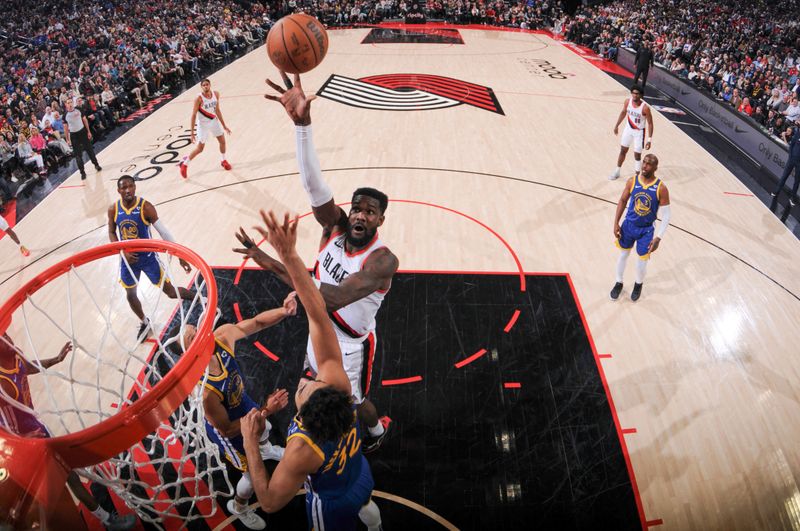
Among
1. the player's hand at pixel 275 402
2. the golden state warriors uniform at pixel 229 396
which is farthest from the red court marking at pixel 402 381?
the player's hand at pixel 275 402

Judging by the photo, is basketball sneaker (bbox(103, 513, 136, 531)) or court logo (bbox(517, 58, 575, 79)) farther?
court logo (bbox(517, 58, 575, 79))

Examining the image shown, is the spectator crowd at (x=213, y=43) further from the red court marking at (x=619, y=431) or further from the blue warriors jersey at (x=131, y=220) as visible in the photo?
the red court marking at (x=619, y=431)

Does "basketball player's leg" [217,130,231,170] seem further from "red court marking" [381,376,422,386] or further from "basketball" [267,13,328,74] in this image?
"red court marking" [381,376,422,386]

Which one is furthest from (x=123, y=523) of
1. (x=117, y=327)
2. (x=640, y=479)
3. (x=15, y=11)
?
(x=15, y=11)

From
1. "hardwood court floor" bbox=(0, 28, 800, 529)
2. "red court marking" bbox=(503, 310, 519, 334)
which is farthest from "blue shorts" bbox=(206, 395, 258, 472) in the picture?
"red court marking" bbox=(503, 310, 519, 334)

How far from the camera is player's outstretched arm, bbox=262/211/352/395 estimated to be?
2123 millimetres

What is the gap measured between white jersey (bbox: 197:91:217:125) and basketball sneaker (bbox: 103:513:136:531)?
6772mm

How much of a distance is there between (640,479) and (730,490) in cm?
68

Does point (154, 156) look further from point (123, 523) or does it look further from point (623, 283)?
point (623, 283)

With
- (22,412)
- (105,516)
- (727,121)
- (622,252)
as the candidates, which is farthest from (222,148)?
(727,121)

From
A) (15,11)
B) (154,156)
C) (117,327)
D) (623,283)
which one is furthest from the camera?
(15,11)

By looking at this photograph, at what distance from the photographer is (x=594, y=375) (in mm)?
4812

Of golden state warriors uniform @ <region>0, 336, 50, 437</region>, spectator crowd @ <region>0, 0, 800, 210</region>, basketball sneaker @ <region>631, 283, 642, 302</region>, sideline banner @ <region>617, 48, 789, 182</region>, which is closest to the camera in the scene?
golden state warriors uniform @ <region>0, 336, 50, 437</region>

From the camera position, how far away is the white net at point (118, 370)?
10.8 feet
